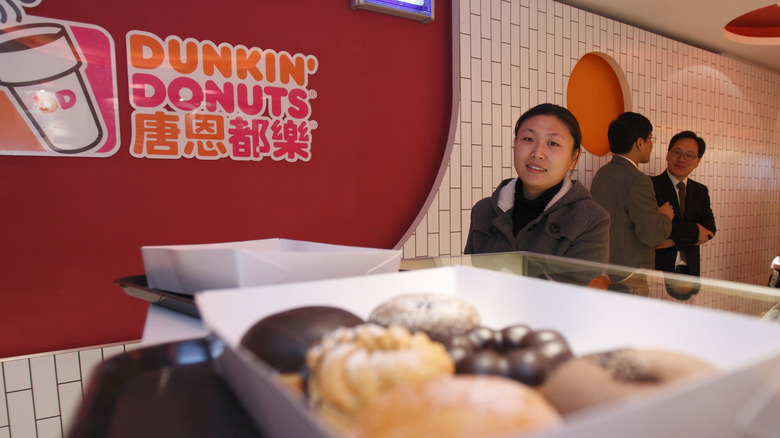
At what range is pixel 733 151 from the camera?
235 inches

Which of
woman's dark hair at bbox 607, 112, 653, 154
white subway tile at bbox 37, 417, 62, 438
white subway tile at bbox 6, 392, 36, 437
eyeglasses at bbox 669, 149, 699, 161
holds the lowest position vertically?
white subway tile at bbox 37, 417, 62, 438

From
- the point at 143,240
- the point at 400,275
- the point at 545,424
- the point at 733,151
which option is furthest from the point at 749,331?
the point at 733,151

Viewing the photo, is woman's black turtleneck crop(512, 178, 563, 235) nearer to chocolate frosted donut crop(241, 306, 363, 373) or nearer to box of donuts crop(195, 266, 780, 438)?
box of donuts crop(195, 266, 780, 438)

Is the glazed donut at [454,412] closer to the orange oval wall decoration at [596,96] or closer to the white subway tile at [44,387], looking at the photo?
the white subway tile at [44,387]

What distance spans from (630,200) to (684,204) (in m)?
1.38

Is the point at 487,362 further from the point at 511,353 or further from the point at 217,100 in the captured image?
the point at 217,100

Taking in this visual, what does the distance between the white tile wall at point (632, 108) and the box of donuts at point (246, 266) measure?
6.95 feet

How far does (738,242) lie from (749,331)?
22.6 feet

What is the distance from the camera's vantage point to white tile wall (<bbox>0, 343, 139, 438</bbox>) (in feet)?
6.47

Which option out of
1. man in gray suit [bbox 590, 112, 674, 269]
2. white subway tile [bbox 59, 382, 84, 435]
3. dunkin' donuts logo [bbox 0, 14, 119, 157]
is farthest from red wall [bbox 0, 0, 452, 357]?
man in gray suit [bbox 590, 112, 674, 269]

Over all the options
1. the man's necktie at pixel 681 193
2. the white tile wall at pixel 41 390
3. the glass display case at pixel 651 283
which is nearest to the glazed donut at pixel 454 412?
the glass display case at pixel 651 283

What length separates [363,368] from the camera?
403 millimetres

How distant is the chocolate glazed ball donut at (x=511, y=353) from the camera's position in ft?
1.43

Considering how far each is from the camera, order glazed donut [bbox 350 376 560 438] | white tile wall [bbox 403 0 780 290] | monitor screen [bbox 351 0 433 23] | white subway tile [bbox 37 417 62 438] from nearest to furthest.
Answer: glazed donut [bbox 350 376 560 438]
white subway tile [bbox 37 417 62 438]
monitor screen [bbox 351 0 433 23]
white tile wall [bbox 403 0 780 290]
